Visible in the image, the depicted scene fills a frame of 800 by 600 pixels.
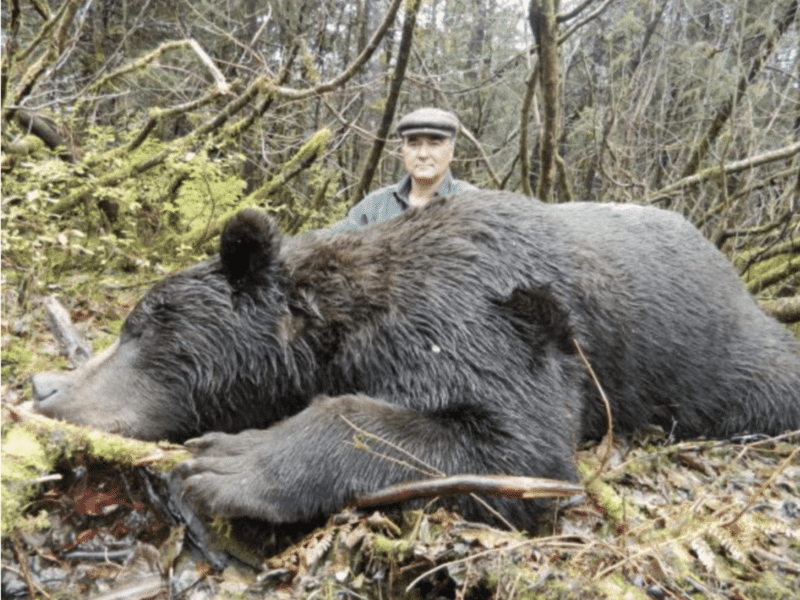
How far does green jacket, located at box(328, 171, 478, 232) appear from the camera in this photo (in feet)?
20.2

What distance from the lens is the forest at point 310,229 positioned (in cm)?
219

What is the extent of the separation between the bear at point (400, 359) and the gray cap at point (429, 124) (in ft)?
7.13

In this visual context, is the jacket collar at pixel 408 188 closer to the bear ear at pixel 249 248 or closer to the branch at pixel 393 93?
the branch at pixel 393 93

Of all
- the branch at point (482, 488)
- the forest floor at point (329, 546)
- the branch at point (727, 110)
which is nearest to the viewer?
the forest floor at point (329, 546)

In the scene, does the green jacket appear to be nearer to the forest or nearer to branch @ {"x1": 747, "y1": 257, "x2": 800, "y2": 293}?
the forest

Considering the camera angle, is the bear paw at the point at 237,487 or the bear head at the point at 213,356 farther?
the bear head at the point at 213,356

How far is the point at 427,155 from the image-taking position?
582 centimetres

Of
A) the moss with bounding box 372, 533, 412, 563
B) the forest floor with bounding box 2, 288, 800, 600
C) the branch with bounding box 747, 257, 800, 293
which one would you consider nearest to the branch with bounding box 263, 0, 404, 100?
the branch with bounding box 747, 257, 800, 293

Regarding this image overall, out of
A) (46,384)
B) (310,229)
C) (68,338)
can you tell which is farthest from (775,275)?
(46,384)

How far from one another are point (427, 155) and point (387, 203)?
0.70m

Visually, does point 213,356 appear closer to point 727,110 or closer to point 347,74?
point 347,74

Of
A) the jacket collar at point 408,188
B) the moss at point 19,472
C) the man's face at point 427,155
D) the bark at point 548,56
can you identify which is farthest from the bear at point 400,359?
the bark at point 548,56

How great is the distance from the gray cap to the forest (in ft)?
3.41

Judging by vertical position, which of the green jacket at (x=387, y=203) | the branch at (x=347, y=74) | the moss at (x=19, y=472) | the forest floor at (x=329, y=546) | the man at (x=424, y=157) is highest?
the branch at (x=347, y=74)
